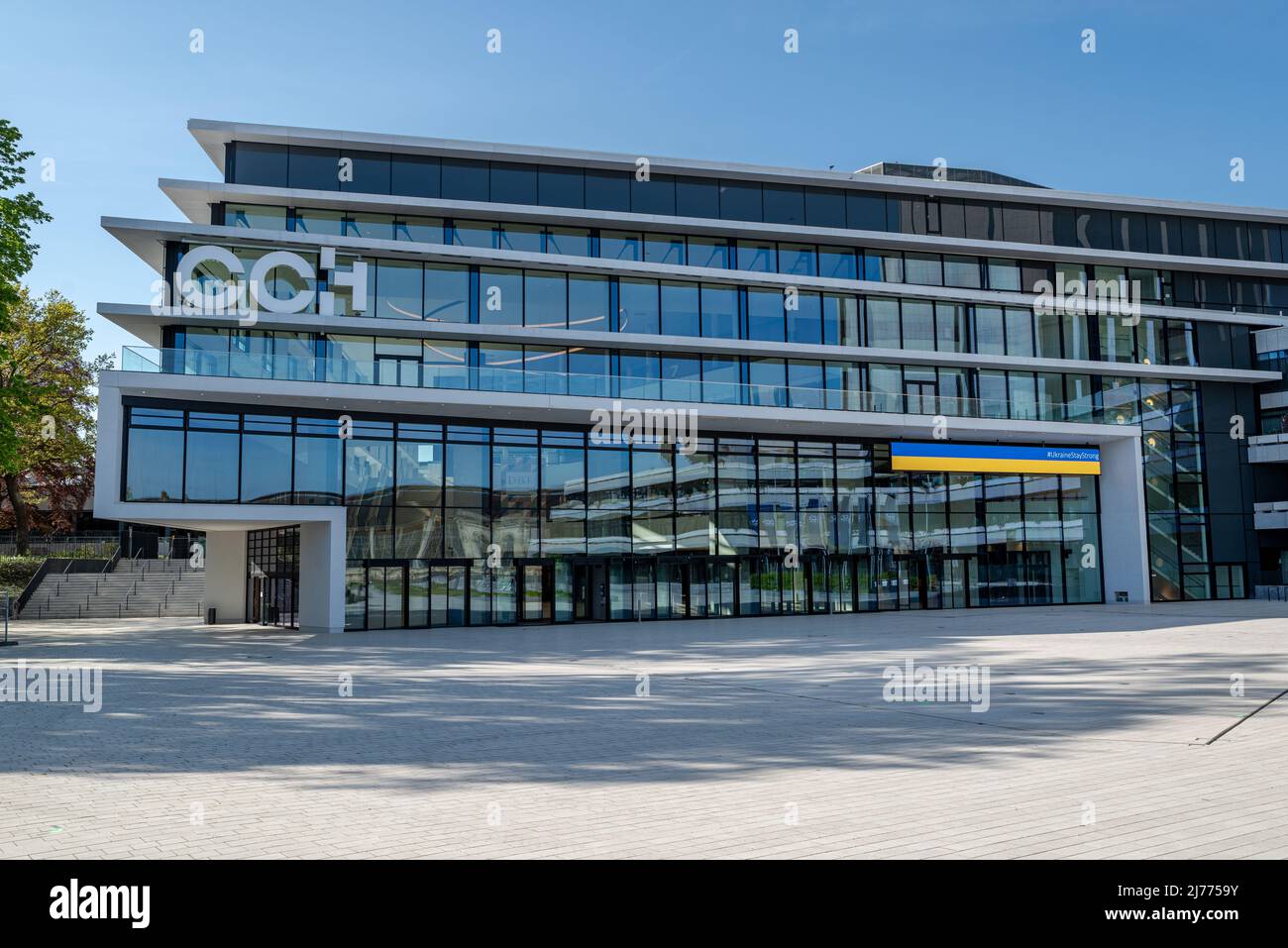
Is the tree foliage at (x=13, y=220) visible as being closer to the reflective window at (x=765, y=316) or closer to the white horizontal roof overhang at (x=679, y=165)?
the white horizontal roof overhang at (x=679, y=165)

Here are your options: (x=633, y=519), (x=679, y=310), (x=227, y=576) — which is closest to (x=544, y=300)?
(x=679, y=310)

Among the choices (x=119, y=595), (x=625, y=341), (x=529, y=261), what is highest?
(x=529, y=261)

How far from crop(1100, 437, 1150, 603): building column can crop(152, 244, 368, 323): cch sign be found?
2826 cm

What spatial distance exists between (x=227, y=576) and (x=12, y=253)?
1281cm

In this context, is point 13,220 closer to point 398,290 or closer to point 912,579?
point 398,290

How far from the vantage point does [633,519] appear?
1294 inches

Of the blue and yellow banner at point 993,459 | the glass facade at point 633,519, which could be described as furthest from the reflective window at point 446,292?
the blue and yellow banner at point 993,459

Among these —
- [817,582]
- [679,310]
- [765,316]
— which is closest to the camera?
[679,310]

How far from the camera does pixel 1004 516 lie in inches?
1502

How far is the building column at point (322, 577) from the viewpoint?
90.9 ft

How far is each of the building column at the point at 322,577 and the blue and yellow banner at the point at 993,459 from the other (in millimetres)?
19200

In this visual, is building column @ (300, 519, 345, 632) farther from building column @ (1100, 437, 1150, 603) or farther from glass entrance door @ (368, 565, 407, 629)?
building column @ (1100, 437, 1150, 603)
